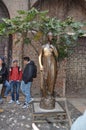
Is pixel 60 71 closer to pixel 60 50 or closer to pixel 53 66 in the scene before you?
pixel 60 50

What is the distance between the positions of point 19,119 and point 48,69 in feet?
5.26

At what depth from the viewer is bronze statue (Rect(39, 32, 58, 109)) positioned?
8.44 metres

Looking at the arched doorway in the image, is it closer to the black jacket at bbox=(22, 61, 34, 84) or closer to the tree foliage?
the black jacket at bbox=(22, 61, 34, 84)

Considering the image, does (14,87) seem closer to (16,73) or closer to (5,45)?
(16,73)

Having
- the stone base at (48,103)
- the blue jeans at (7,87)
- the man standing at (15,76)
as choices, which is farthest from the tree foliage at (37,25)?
the blue jeans at (7,87)

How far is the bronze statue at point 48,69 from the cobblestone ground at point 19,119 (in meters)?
0.66

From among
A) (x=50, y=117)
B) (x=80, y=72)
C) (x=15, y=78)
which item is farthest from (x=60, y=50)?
(x=80, y=72)

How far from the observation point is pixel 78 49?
12625 mm

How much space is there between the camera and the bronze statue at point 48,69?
27.7 ft

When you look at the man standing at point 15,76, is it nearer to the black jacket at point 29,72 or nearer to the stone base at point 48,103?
the black jacket at point 29,72

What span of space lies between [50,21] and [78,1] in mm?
4322

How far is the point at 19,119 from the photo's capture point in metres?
8.15

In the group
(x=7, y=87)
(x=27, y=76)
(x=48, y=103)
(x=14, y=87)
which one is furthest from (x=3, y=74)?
(x=48, y=103)

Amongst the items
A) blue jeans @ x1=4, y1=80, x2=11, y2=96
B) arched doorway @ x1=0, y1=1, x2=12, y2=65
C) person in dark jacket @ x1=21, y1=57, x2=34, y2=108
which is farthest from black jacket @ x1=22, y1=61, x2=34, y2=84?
arched doorway @ x1=0, y1=1, x2=12, y2=65
